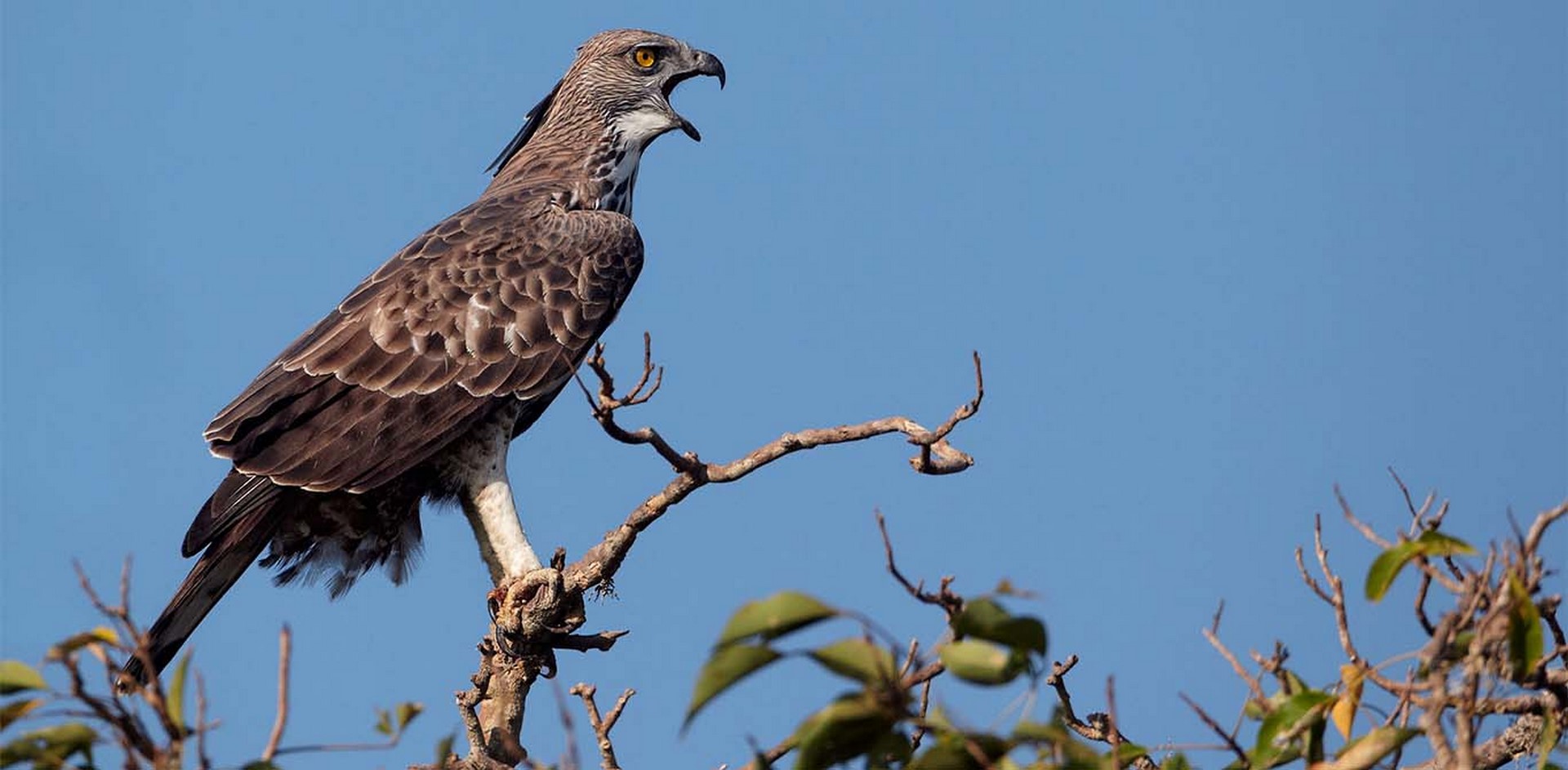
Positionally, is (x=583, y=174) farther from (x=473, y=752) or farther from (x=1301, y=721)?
(x=1301, y=721)

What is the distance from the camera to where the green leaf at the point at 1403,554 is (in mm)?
3129

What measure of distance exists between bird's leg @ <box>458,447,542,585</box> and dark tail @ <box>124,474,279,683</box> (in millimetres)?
773

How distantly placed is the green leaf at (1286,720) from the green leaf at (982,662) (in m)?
0.62

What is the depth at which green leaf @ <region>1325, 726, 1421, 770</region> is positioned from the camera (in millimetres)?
3143

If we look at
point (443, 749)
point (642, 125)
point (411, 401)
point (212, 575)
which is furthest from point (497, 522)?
point (443, 749)

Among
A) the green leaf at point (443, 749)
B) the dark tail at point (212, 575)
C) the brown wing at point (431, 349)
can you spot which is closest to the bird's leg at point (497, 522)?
the brown wing at point (431, 349)

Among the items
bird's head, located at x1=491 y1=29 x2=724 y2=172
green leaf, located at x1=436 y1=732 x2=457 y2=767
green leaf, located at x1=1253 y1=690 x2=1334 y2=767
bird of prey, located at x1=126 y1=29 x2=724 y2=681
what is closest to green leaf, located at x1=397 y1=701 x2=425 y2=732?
green leaf, located at x1=436 y1=732 x2=457 y2=767

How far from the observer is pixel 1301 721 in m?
3.18

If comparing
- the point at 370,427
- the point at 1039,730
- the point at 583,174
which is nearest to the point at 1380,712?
the point at 1039,730

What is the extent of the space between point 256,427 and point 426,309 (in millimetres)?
828

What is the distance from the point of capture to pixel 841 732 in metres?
2.88

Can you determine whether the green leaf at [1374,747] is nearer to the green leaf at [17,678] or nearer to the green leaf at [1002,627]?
the green leaf at [1002,627]

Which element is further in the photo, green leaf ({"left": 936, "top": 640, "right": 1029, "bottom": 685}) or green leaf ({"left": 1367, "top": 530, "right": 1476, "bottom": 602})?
green leaf ({"left": 1367, "top": 530, "right": 1476, "bottom": 602})

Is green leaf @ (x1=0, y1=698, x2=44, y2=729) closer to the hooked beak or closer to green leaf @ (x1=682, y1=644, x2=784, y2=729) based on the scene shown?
green leaf @ (x1=682, y1=644, x2=784, y2=729)
